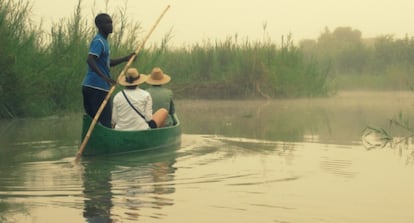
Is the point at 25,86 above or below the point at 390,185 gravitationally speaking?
above

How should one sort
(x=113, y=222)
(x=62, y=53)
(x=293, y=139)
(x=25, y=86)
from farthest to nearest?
(x=62, y=53)
(x=25, y=86)
(x=293, y=139)
(x=113, y=222)

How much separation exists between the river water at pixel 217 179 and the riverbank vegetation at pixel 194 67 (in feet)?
6.81

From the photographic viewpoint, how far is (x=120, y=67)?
765 inches

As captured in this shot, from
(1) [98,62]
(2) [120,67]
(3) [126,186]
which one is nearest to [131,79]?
(1) [98,62]

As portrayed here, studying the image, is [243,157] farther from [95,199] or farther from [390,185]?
[95,199]

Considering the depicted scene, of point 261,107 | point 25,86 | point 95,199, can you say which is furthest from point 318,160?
point 261,107

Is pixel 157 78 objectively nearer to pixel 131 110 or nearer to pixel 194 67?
pixel 131 110

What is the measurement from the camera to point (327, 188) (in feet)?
27.2

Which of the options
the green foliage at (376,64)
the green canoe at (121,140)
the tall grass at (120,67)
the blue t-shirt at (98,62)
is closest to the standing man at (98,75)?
the blue t-shirt at (98,62)

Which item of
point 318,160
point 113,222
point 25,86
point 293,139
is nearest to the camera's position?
point 113,222

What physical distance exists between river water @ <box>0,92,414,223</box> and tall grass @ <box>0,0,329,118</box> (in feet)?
6.33

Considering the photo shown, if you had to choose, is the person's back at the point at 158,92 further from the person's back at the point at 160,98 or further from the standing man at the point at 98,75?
the standing man at the point at 98,75

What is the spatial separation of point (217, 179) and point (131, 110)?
10.4 feet

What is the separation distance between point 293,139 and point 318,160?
3005mm
